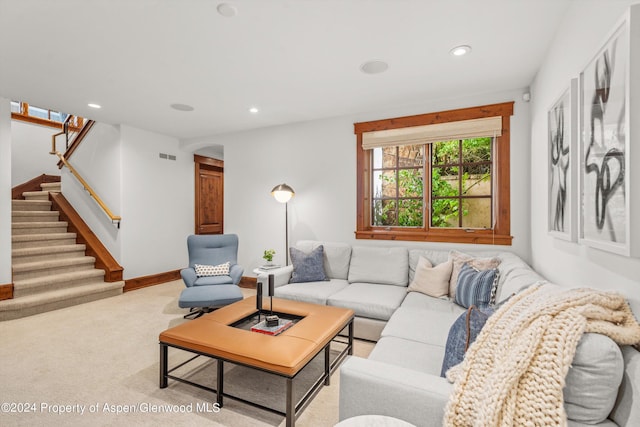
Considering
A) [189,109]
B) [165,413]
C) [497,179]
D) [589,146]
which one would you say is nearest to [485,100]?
[497,179]

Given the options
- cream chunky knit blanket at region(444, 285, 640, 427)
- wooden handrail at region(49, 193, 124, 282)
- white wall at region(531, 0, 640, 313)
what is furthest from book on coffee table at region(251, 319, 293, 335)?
wooden handrail at region(49, 193, 124, 282)

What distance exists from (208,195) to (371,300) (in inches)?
180

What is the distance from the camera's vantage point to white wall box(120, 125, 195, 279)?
480 cm

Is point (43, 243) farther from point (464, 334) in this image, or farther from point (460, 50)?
point (460, 50)

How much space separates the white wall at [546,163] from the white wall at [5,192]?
555cm

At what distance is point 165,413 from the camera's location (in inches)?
74.1

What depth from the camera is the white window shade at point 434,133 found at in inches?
132

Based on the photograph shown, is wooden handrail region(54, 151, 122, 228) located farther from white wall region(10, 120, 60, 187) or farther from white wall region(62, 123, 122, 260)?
white wall region(10, 120, 60, 187)

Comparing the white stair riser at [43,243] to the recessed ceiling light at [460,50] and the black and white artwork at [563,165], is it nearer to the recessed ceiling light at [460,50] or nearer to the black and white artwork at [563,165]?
the recessed ceiling light at [460,50]

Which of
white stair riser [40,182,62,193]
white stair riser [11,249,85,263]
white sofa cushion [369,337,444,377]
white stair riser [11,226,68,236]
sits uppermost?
white stair riser [40,182,62,193]

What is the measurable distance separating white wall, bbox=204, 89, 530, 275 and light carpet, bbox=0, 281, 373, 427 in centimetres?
174

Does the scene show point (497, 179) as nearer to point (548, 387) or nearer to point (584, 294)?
point (584, 294)

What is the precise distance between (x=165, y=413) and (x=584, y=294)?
2.29 meters

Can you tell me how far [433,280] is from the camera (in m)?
2.99
